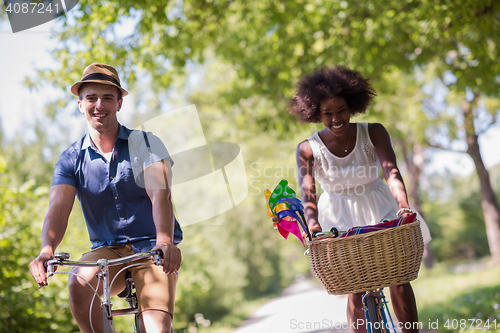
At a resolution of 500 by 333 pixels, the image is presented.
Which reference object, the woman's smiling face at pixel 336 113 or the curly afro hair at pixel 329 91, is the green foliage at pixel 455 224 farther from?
the woman's smiling face at pixel 336 113

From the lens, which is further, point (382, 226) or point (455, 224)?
point (455, 224)

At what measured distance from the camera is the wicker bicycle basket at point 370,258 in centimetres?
240

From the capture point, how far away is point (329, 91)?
3.06m

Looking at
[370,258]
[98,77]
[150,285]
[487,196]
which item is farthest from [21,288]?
[487,196]

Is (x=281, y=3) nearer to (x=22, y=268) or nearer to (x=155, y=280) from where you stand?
(x=22, y=268)

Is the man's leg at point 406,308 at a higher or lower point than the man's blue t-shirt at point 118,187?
lower

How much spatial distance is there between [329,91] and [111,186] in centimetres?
160

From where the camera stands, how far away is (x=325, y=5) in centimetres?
798

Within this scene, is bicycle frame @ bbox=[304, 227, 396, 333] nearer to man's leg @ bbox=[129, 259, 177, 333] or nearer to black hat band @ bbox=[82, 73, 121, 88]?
man's leg @ bbox=[129, 259, 177, 333]

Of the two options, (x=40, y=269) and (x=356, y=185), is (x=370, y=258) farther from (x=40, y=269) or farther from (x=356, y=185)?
(x=40, y=269)

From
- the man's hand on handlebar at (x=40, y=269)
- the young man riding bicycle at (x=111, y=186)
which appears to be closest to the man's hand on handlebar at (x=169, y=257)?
the young man riding bicycle at (x=111, y=186)

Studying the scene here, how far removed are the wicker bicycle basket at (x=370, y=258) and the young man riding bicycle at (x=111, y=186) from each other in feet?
2.99

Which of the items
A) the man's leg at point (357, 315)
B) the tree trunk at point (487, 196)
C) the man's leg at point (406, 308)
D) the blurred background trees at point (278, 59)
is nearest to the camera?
the man's leg at point (406, 308)

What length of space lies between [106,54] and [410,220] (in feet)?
19.9
